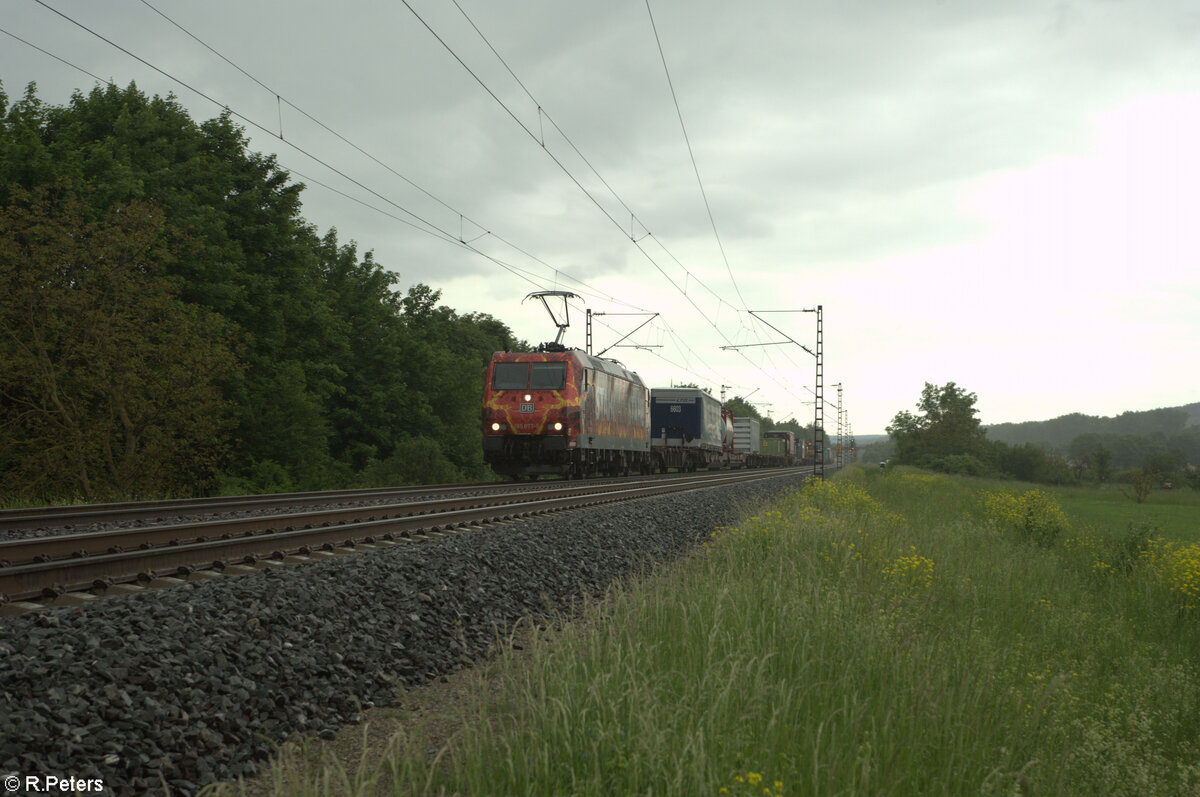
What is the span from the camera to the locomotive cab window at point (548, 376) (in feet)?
82.8

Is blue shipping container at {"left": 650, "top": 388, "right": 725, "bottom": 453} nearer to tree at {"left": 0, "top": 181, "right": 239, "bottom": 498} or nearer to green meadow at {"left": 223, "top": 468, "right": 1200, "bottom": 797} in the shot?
tree at {"left": 0, "top": 181, "right": 239, "bottom": 498}

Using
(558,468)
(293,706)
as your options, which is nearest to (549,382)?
(558,468)

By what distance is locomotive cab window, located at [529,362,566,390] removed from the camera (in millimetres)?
25234

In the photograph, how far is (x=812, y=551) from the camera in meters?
8.47

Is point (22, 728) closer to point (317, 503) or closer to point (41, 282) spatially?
point (317, 503)

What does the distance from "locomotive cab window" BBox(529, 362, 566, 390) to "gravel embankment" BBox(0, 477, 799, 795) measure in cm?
1688

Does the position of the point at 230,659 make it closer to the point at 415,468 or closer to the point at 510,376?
the point at 510,376

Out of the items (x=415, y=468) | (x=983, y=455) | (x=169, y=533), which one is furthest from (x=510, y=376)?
(x=983, y=455)

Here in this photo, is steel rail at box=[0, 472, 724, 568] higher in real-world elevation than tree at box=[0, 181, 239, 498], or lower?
lower

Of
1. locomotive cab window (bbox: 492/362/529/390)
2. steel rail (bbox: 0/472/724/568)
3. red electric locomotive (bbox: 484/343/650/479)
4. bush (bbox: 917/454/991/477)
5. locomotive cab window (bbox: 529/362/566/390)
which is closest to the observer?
steel rail (bbox: 0/472/724/568)

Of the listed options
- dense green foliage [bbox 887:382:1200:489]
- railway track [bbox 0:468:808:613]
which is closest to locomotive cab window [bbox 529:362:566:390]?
railway track [bbox 0:468:808:613]

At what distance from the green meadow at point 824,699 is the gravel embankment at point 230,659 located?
51 cm

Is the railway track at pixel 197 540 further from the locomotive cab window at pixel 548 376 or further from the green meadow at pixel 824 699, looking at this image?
the locomotive cab window at pixel 548 376

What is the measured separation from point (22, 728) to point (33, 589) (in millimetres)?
3663
